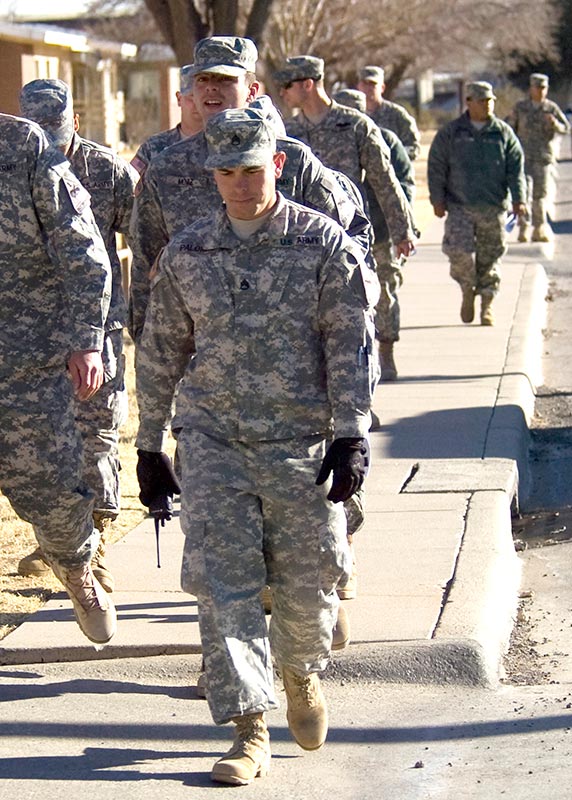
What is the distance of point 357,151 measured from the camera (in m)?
8.83

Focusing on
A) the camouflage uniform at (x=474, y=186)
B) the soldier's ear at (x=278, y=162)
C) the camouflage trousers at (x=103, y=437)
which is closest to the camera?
the soldier's ear at (x=278, y=162)

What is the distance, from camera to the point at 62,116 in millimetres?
5977

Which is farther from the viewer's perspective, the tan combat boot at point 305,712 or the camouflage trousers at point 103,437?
the camouflage trousers at point 103,437

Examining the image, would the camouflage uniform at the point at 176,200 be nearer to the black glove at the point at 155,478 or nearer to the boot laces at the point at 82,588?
the boot laces at the point at 82,588

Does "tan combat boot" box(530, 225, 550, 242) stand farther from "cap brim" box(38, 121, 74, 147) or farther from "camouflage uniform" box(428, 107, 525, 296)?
"cap brim" box(38, 121, 74, 147)

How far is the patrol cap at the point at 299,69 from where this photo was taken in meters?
7.84

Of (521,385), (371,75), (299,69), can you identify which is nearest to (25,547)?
(299,69)

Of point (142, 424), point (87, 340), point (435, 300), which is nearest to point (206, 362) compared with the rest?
point (142, 424)

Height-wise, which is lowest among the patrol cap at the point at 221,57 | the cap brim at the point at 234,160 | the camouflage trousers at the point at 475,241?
the camouflage trousers at the point at 475,241

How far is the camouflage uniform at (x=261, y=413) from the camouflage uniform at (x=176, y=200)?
98 centimetres

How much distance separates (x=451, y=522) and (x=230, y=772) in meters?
2.87

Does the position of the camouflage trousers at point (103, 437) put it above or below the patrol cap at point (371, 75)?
below

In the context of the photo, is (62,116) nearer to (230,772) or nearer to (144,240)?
(144,240)

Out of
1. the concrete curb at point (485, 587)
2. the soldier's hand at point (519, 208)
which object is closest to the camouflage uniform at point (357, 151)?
the concrete curb at point (485, 587)
